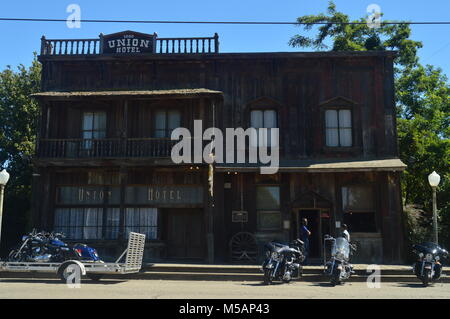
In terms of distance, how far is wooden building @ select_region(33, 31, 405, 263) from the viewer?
17.7 metres

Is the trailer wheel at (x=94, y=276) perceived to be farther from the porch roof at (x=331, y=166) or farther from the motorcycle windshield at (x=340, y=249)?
the motorcycle windshield at (x=340, y=249)

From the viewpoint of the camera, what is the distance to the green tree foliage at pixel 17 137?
20.4 m

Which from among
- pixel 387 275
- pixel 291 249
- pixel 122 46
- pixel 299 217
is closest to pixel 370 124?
pixel 299 217

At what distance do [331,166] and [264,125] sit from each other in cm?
329

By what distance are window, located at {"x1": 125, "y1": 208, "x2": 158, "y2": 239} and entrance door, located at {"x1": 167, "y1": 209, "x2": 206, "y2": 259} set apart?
0.63 meters

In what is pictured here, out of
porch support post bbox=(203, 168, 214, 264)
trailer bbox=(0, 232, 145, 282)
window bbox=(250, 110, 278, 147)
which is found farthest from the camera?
window bbox=(250, 110, 278, 147)

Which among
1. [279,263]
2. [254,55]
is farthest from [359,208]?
[254,55]

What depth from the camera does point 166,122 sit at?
19062 mm

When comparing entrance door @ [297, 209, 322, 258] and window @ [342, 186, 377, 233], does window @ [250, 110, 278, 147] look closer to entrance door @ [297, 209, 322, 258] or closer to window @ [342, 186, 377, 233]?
entrance door @ [297, 209, 322, 258]

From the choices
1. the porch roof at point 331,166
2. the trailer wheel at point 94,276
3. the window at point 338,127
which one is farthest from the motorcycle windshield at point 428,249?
the trailer wheel at point 94,276

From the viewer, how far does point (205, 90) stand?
17594 mm

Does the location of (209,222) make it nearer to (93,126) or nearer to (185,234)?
A: (185,234)

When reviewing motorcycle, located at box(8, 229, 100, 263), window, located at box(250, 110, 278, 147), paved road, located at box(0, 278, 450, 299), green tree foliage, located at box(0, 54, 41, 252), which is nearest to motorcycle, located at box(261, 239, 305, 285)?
paved road, located at box(0, 278, 450, 299)

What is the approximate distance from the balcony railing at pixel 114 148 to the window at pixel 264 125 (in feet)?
11.4
